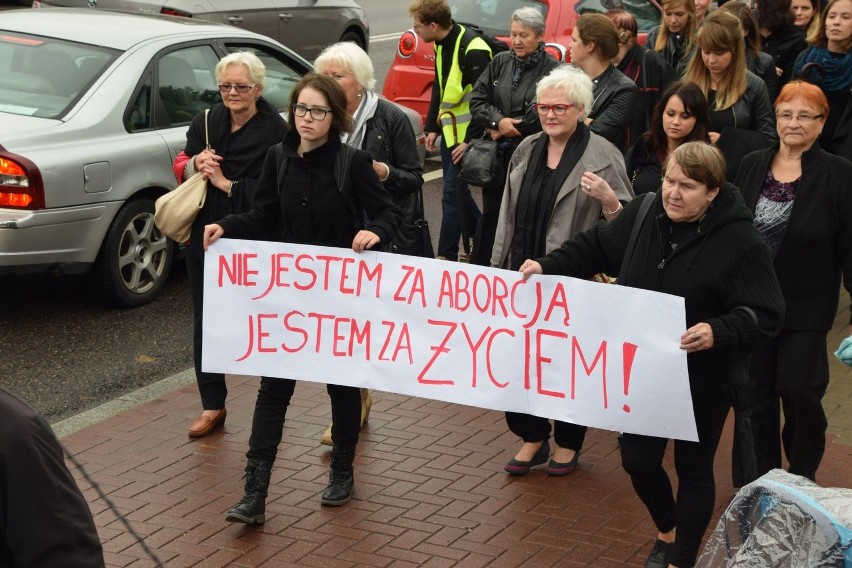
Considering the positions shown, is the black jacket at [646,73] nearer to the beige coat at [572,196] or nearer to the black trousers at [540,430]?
the beige coat at [572,196]

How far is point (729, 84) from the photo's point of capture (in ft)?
22.7

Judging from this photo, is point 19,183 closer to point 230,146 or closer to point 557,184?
point 230,146

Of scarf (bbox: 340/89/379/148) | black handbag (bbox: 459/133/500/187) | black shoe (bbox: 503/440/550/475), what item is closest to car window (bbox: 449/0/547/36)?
black handbag (bbox: 459/133/500/187)

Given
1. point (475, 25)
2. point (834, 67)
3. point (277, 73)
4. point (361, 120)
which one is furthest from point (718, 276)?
point (475, 25)

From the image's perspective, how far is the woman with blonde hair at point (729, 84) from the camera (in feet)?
22.4

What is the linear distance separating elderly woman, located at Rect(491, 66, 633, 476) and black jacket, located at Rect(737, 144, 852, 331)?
65cm

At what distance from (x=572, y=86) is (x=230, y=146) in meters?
1.69

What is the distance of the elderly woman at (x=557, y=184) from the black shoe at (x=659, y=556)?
3.24 feet

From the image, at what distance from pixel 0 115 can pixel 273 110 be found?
2.37 metres

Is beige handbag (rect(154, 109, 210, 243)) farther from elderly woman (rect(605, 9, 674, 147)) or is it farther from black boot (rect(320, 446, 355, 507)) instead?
elderly woman (rect(605, 9, 674, 147))

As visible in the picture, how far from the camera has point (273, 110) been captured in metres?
6.46

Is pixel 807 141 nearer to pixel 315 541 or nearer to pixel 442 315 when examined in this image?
pixel 442 315

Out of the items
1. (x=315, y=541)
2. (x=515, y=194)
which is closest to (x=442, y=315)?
(x=515, y=194)

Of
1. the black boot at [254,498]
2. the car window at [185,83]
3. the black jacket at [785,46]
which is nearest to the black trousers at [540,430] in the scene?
the black boot at [254,498]
